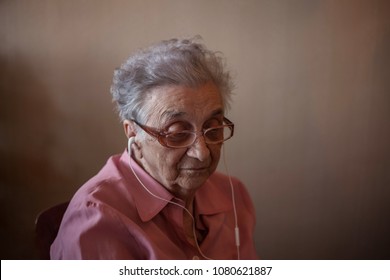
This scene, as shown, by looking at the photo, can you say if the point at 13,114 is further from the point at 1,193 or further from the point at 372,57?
the point at 372,57

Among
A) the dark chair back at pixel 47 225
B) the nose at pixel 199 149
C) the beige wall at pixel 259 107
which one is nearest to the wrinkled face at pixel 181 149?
the nose at pixel 199 149

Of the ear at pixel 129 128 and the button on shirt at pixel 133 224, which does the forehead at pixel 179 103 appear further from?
the button on shirt at pixel 133 224

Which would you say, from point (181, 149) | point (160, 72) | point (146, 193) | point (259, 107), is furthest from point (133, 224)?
point (259, 107)

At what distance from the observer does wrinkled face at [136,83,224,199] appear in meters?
0.79

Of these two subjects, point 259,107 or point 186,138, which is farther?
point 259,107

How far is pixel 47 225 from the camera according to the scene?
2.95 ft

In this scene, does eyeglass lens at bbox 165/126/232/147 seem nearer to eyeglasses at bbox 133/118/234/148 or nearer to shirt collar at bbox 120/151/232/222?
eyeglasses at bbox 133/118/234/148

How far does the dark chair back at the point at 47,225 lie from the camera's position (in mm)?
873

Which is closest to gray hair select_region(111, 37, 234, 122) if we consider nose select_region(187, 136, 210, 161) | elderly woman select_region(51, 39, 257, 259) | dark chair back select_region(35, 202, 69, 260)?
elderly woman select_region(51, 39, 257, 259)

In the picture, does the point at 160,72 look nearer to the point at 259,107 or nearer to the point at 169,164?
the point at 169,164

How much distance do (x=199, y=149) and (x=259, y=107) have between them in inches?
10.3

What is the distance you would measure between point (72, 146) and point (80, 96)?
0.13m

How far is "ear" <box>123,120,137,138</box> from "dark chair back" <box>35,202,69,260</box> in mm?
236
